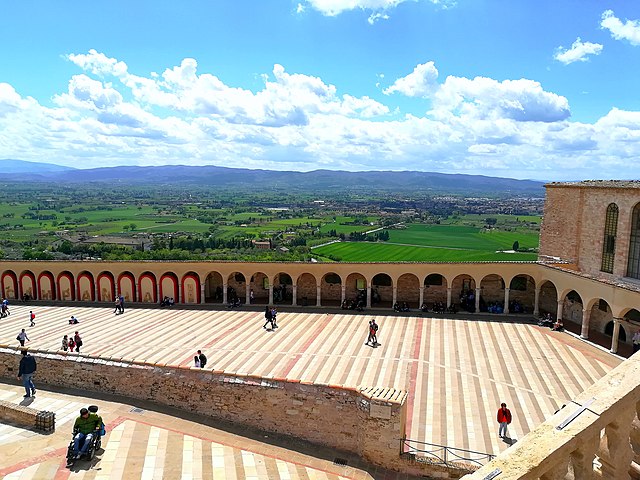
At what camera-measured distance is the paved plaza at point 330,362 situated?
12.3m

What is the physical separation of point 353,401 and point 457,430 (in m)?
5.05

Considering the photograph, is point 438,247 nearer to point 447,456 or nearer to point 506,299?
point 506,299

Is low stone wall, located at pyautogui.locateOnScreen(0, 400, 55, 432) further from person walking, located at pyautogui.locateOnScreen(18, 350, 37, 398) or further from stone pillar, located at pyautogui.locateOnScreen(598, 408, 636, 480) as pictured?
stone pillar, located at pyautogui.locateOnScreen(598, 408, 636, 480)

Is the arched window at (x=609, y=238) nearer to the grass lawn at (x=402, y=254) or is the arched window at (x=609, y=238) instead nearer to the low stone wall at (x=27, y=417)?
the low stone wall at (x=27, y=417)

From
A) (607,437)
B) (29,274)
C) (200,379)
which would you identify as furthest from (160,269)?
(607,437)

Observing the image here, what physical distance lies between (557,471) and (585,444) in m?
0.37

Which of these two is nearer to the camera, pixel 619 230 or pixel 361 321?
pixel 619 230

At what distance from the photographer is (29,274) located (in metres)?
34.7

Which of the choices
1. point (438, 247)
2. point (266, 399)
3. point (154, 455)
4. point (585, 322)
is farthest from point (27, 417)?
point (438, 247)

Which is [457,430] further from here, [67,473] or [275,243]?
[275,243]

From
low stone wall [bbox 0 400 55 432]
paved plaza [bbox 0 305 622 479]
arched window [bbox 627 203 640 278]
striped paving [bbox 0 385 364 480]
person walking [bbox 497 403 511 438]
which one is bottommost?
paved plaza [bbox 0 305 622 479]

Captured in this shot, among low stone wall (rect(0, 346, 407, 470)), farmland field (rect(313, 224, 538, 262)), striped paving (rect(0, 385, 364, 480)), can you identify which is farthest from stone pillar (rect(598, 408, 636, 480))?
farmland field (rect(313, 224, 538, 262))

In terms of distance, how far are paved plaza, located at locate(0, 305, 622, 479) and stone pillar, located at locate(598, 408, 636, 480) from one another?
8.61 metres

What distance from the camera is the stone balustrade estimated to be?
4.55 meters
